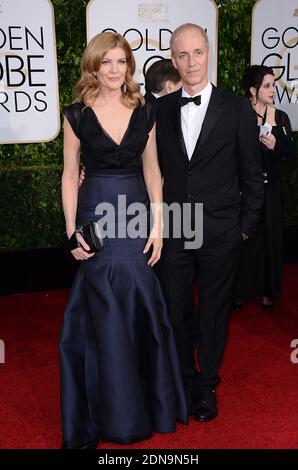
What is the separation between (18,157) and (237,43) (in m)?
2.33

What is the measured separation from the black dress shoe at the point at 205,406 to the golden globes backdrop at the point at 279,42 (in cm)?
347

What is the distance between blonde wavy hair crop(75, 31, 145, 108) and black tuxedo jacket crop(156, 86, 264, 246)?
0.78 ft

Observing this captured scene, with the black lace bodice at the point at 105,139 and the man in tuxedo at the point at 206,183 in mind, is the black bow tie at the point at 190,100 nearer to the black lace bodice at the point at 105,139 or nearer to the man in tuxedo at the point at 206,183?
the man in tuxedo at the point at 206,183

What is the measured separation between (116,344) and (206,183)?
0.86 m

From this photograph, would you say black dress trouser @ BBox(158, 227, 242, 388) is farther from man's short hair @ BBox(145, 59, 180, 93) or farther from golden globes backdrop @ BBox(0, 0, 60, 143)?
golden globes backdrop @ BBox(0, 0, 60, 143)

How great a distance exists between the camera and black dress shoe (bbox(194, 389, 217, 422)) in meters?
2.99

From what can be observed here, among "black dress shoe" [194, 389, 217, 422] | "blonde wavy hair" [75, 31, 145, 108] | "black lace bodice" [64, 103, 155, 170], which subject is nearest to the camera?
"blonde wavy hair" [75, 31, 145, 108]

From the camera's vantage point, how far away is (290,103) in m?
5.69

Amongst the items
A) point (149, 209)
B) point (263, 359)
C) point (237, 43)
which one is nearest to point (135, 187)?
point (149, 209)

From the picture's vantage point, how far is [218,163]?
2.73 metres

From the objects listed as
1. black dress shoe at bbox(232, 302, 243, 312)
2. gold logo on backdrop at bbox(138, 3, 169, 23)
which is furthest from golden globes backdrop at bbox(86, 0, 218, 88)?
black dress shoe at bbox(232, 302, 243, 312)
